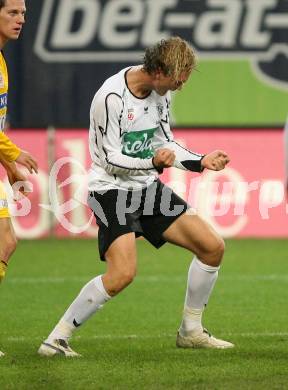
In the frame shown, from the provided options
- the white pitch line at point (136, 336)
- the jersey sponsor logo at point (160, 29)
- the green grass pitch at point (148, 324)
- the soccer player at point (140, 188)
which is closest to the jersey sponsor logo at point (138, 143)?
the soccer player at point (140, 188)

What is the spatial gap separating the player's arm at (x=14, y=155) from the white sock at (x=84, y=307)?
79 cm

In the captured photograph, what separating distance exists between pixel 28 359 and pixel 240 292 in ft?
12.5

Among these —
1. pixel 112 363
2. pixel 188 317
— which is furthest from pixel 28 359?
pixel 188 317

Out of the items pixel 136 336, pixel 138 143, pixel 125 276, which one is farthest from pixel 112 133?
pixel 136 336

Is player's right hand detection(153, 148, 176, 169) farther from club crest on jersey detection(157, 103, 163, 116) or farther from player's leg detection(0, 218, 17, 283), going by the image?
player's leg detection(0, 218, 17, 283)

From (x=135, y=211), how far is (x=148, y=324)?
1660 mm

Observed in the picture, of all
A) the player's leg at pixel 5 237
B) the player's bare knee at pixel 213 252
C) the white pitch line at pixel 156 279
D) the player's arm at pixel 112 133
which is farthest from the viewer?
the white pitch line at pixel 156 279

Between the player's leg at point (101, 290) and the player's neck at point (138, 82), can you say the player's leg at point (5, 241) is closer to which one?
the player's leg at point (101, 290)

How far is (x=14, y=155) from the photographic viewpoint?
6.96m

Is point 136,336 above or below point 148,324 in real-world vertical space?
above

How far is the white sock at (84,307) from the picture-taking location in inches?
275

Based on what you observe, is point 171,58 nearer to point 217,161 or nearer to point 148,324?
point 217,161

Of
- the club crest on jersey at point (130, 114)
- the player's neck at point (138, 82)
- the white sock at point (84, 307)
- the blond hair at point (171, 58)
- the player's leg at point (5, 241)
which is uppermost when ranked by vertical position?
the blond hair at point (171, 58)

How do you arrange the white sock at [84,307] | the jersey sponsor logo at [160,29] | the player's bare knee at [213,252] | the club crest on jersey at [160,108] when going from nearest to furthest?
1. the white sock at [84,307]
2. the club crest on jersey at [160,108]
3. the player's bare knee at [213,252]
4. the jersey sponsor logo at [160,29]
